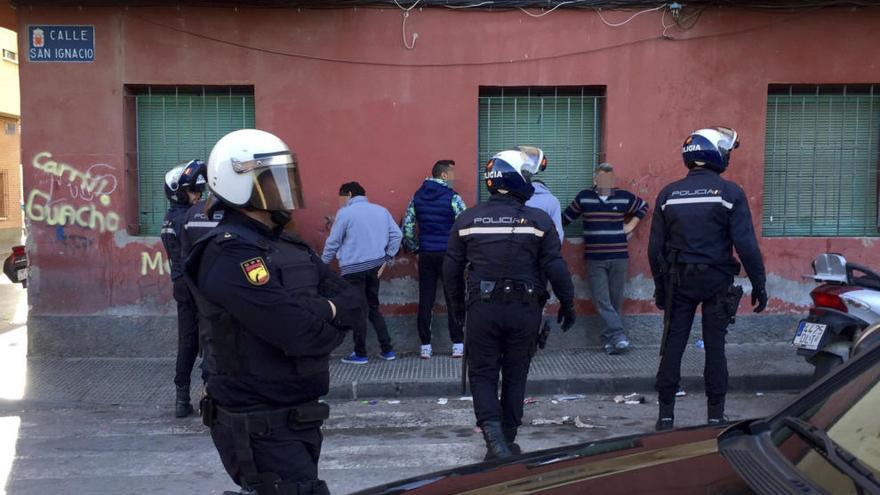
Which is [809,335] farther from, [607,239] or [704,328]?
[607,239]

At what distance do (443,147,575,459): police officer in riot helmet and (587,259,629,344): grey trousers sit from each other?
3253 millimetres

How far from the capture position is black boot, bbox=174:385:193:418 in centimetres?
691

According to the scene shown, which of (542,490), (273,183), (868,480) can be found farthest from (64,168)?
(868,480)

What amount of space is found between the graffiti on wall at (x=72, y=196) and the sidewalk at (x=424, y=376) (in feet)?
4.78

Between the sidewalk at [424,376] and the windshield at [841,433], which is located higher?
the windshield at [841,433]

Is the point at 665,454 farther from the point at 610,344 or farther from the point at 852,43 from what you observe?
the point at 852,43

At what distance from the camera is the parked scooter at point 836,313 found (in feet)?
19.4

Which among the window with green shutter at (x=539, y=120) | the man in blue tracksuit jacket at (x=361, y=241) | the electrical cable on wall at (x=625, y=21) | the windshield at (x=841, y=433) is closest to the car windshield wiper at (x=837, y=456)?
the windshield at (x=841, y=433)

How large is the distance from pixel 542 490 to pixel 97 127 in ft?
25.2

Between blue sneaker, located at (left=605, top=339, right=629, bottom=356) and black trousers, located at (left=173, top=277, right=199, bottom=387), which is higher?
black trousers, located at (left=173, top=277, right=199, bottom=387)

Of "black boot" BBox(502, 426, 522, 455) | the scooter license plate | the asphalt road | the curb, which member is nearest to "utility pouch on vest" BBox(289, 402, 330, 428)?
the asphalt road

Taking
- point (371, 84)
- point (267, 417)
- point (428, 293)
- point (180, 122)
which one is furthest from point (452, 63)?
point (267, 417)

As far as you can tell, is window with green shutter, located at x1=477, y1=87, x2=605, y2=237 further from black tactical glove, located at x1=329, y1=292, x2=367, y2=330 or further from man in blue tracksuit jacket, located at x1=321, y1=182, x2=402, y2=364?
black tactical glove, located at x1=329, y1=292, x2=367, y2=330

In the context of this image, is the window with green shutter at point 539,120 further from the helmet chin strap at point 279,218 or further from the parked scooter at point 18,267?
the helmet chin strap at point 279,218
